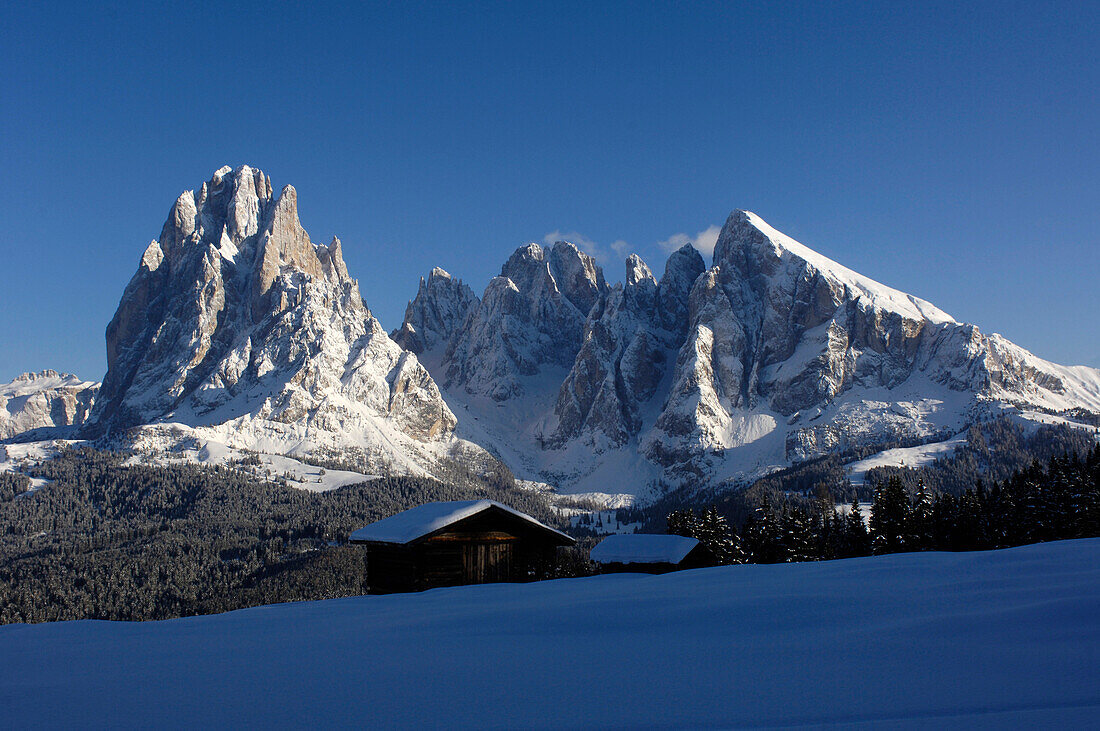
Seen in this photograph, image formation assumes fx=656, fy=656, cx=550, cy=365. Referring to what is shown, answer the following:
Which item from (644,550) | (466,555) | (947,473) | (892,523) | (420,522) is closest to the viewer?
(420,522)

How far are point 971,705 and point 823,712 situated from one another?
78cm

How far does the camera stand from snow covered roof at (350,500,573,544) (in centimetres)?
2080

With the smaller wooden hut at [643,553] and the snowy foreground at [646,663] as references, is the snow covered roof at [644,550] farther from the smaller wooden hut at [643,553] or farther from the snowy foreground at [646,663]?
the snowy foreground at [646,663]

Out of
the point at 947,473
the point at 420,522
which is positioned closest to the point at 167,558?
the point at 420,522

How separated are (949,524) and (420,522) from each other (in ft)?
179

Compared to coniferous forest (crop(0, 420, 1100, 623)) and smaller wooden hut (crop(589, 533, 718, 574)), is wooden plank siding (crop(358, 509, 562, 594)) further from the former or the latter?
smaller wooden hut (crop(589, 533, 718, 574))

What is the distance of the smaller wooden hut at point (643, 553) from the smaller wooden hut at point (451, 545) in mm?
10623

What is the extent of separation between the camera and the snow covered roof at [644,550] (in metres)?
34.1

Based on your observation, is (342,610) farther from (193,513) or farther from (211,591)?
(193,513)

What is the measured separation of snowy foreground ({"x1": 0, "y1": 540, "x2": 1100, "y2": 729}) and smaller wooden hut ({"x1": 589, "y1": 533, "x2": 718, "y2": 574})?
26.8 m

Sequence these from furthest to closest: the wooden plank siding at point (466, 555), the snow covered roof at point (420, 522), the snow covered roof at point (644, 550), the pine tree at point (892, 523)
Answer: the pine tree at point (892, 523), the snow covered roof at point (644, 550), the wooden plank siding at point (466, 555), the snow covered roof at point (420, 522)

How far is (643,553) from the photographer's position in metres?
34.6

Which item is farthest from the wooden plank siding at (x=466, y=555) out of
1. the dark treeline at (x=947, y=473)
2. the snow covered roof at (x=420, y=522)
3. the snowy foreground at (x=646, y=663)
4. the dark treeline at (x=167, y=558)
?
the dark treeline at (x=947, y=473)

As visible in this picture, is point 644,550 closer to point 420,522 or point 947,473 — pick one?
point 420,522
